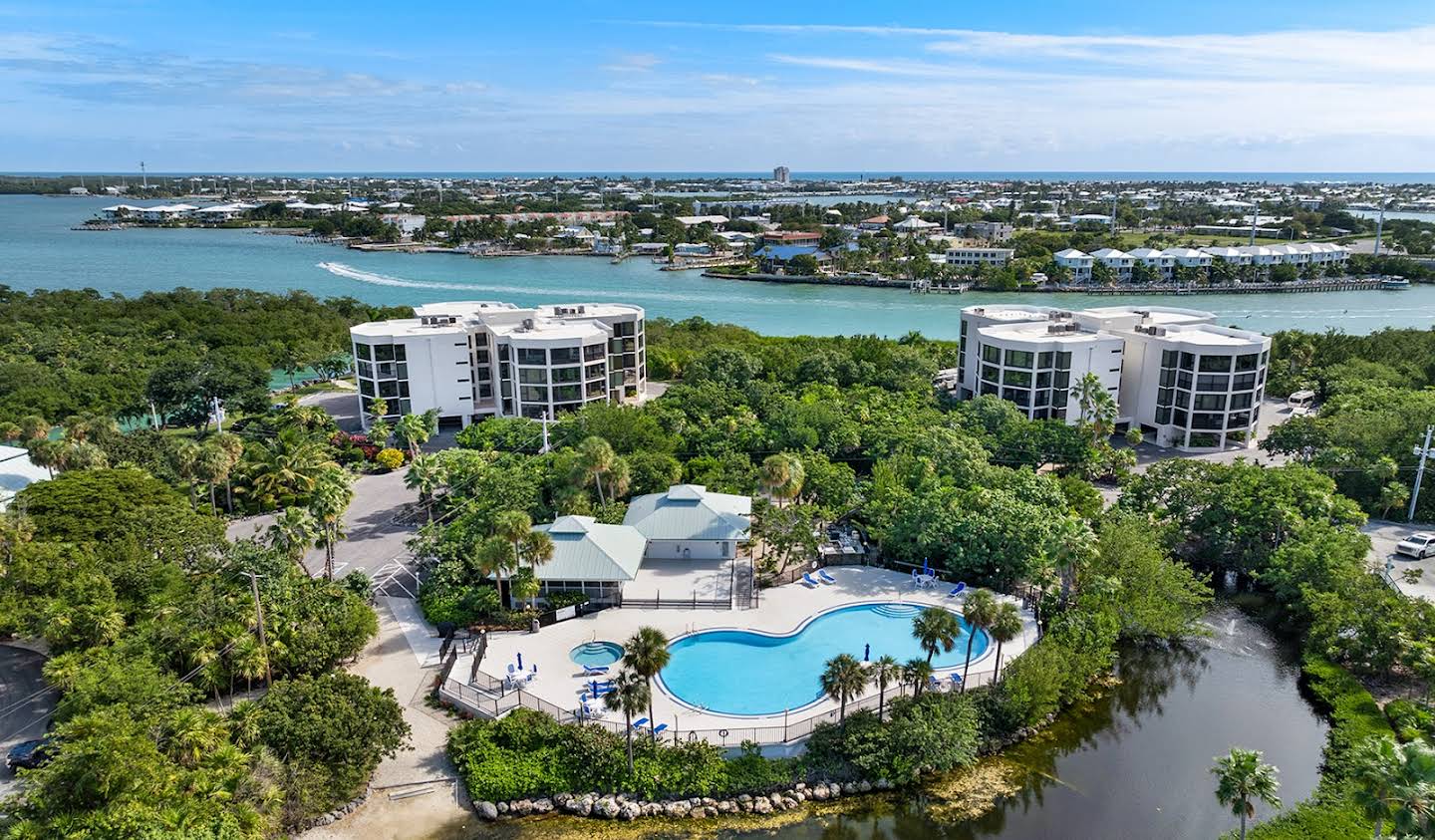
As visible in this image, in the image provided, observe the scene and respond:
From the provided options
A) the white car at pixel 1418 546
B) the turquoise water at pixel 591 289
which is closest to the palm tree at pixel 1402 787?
the white car at pixel 1418 546

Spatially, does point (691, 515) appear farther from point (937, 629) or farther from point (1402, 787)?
point (1402, 787)

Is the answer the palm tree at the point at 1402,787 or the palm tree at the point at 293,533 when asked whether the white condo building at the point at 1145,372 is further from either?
the palm tree at the point at 293,533

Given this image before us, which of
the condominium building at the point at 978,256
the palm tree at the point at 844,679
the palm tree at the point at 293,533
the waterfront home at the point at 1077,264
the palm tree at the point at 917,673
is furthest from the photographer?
the condominium building at the point at 978,256

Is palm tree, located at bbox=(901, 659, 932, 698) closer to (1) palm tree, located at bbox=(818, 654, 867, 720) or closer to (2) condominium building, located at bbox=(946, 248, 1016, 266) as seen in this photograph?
(1) palm tree, located at bbox=(818, 654, 867, 720)

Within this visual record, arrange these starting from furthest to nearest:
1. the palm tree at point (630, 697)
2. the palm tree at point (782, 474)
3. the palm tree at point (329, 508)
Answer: the palm tree at point (782, 474), the palm tree at point (329, 508), the palm tree at point (630, 697)

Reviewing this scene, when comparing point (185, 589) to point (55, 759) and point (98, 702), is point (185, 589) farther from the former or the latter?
point (55, 759)

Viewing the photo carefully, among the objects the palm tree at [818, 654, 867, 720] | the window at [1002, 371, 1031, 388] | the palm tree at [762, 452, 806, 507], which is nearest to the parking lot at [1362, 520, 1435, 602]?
the window at [1002, 371, 1031, 388]

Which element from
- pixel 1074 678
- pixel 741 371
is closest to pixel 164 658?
pixel 1074 678
